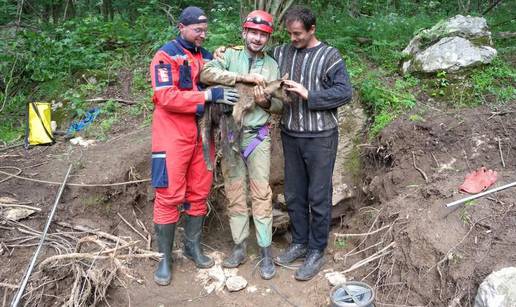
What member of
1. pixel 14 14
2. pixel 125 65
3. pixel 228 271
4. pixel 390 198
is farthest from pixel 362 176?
pixel 14 14

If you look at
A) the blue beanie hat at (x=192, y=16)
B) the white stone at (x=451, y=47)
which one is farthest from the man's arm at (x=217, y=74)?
the white stone at (x=451, y=47)

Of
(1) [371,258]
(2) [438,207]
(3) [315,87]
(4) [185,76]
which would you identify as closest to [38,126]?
(4) [185,76]

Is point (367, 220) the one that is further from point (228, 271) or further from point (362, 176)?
point (228, 271)

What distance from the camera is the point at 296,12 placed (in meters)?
3.38

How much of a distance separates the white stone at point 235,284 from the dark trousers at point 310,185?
23.4 inches

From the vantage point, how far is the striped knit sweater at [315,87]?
3441mm

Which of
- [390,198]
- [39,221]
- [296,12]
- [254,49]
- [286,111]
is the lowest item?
[39,221]

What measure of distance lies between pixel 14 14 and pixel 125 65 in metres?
3.04

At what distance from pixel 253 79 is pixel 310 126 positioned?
580 mm

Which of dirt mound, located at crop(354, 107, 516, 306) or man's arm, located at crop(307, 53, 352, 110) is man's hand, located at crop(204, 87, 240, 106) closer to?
man's arm, located at crop(307, 53, 352, 110)

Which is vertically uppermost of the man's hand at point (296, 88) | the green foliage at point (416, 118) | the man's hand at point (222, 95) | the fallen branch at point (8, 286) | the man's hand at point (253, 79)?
the man's hand at point (253, 79)

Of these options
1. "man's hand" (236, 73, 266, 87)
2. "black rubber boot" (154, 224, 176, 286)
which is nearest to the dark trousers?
"man's hand" (236, 73, 266, 87)

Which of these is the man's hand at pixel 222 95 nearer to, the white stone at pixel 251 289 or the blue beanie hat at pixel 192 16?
the blue beanie hat at pixel 192 16

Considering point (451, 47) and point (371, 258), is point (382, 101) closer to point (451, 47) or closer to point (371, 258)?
point (451, 47)
